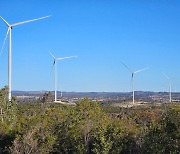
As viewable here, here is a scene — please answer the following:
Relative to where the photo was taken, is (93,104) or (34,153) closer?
(34,153)

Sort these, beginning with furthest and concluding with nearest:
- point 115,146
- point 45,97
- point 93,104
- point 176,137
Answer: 1. point 45,97
2. point 93,104
3. point 115,146
4. point 176,137

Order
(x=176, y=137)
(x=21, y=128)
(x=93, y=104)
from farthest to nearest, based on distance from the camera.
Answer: (x=93, y=104) → (x=21, y=128) → (x=176, y=137)

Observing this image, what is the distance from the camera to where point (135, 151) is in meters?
47.8

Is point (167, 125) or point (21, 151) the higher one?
point (167, 125)

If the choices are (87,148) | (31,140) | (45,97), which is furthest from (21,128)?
(45,97)

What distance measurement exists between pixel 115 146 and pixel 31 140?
10.1 meters

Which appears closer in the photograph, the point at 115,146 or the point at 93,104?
the point at 115,146

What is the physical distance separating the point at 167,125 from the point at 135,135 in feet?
21.5

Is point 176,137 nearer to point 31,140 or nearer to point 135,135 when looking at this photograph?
point 135,135

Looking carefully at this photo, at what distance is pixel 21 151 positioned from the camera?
155ft

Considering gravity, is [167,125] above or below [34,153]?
above

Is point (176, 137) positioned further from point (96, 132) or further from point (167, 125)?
point (96, 132)

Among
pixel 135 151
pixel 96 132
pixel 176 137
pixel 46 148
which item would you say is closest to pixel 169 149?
pixel 176 137

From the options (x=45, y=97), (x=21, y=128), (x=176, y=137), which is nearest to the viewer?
(x=176, y=137)
